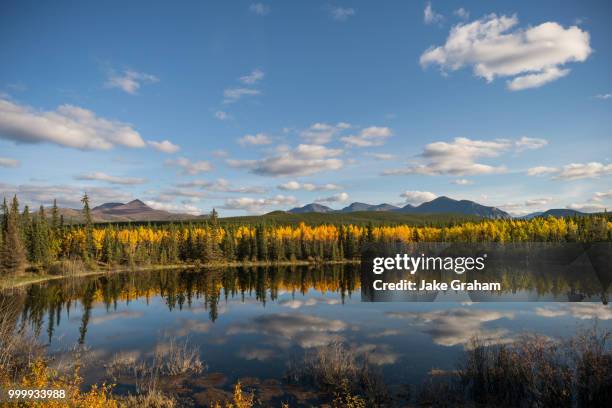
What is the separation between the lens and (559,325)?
42.0 meters

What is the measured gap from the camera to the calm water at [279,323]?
32.2m

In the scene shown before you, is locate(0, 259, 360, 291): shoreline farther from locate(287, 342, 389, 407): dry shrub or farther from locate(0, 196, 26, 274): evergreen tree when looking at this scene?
locate(287, 342, 389, 407): dry shrub

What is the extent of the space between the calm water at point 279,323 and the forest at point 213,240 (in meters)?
45.3

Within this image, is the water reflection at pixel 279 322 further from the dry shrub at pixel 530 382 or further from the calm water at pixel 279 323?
the dry shrub at pixel 530 382

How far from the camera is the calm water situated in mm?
32188

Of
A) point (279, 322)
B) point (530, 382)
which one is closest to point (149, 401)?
point (530, 382)

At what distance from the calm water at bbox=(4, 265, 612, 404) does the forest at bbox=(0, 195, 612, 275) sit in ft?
149

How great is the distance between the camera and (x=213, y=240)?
493ft

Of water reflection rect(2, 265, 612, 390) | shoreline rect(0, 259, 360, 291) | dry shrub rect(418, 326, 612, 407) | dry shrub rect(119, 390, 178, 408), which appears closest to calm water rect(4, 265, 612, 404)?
Result: water reflection rect(2, 265, 612, 390)

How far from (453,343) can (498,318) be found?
610 inches

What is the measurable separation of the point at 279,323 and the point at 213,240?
353 ft

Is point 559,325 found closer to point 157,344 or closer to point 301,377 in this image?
point 301,377

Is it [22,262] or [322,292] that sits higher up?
[22,262]

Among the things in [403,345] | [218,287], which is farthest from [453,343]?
[218,287]
